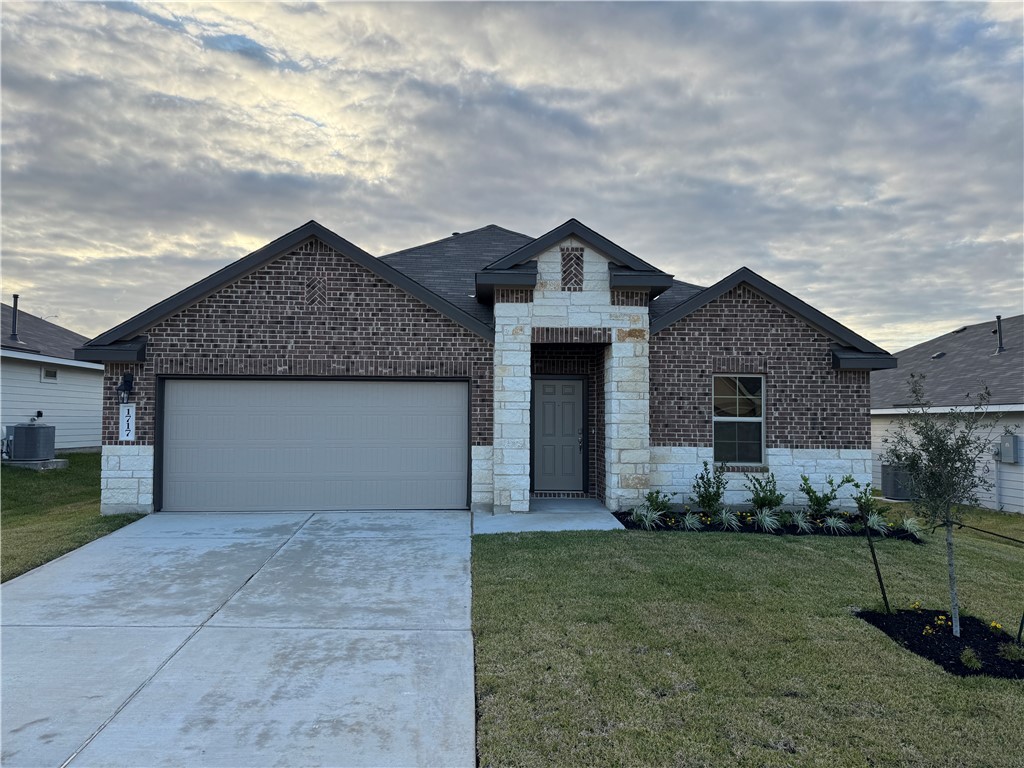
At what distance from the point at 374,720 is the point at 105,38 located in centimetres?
1153

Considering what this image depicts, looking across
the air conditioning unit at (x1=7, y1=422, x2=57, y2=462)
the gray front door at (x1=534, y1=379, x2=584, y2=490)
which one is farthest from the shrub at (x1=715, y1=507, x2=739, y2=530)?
the air conditioning unit at (x1=7, y1=422, x2=57, y2=462)

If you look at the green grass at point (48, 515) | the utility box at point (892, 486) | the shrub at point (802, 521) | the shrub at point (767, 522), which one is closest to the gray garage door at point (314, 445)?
the green grass at point (48, 515)

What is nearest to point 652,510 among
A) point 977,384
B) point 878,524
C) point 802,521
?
point 802,521

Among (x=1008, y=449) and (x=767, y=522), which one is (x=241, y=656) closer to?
(x=767, y=522)

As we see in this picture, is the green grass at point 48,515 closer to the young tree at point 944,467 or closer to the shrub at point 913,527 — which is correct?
the young tree at point 944,467

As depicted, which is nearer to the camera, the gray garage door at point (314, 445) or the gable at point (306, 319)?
the gable at point (306, 319)

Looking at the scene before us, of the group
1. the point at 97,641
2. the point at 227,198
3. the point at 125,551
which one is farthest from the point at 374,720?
the point at 227,198

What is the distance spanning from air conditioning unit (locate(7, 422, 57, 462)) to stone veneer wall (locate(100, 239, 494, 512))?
728 cm

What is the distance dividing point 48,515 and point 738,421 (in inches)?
504

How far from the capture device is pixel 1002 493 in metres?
15.4

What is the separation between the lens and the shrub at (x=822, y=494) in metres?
10.6

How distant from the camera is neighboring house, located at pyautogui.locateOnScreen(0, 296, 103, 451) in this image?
16.9 meters

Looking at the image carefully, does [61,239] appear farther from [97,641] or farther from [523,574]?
[523,574]

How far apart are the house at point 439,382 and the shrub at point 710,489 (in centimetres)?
22
